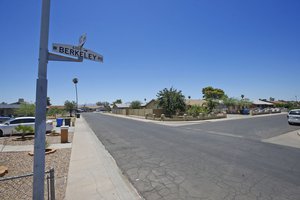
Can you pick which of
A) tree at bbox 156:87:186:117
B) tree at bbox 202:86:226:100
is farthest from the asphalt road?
tree at bbox 202:86:226:100

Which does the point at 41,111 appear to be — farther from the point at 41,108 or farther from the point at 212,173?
the point at 212,173

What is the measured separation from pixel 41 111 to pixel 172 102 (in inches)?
1345

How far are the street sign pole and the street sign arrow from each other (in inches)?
8.1

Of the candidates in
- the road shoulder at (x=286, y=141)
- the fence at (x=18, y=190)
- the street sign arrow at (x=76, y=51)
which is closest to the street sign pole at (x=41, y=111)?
the street sign arrow at (x=76, y=51)

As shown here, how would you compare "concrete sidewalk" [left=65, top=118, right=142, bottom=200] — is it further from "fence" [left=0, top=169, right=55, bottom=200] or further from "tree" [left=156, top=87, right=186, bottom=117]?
"tree" [left=156, top=87, right=186, bottom=117]

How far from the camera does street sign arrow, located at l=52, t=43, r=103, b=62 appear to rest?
3.26m

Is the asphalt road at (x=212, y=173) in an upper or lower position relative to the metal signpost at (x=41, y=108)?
lower

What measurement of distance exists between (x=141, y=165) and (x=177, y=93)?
1181 inches

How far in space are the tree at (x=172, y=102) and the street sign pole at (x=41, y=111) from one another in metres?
33.9

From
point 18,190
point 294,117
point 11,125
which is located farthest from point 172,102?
point 18,190

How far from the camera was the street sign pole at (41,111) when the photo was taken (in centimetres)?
297

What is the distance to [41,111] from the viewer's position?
9.77 feet

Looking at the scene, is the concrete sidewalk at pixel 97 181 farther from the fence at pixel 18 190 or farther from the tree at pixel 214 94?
the tree at pixel 214 94

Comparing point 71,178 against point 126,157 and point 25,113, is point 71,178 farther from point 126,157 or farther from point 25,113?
point 25,113
